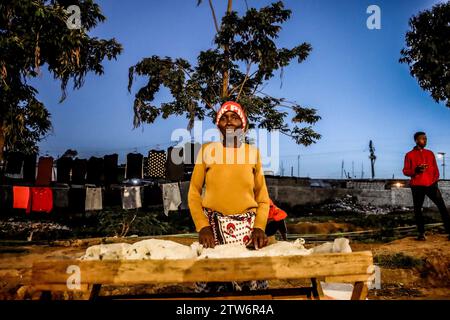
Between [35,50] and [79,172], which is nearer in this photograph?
[35,50]

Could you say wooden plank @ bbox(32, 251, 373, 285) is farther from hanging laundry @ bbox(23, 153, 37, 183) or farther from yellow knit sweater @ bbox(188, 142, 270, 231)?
hanging laundry @ bbox(23, 153, 37, 183)

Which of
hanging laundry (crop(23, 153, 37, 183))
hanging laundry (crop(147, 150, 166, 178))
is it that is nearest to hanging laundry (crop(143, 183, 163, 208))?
hanging laundry (crop(147, 150, 166, 178))

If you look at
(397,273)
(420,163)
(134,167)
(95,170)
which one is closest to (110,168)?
(95,170)

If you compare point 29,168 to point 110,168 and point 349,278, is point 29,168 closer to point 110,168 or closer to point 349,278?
point 110,168

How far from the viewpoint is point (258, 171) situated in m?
3.04

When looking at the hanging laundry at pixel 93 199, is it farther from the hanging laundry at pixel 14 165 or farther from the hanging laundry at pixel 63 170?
the hanging laundry at pixel 14 165

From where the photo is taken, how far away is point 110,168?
10461mm

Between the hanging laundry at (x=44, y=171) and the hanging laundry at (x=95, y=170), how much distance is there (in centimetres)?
108

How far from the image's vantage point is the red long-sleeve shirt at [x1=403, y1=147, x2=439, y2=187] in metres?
6.99

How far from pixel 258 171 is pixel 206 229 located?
0.71 m

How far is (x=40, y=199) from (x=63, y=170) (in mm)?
1040

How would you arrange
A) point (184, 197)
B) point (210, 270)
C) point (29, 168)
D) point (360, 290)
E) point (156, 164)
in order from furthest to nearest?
point (184, 197), point (156, 164), point (29, 168), point (360, 290), point (210, 270)

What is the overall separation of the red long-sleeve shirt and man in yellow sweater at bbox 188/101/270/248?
551cm
